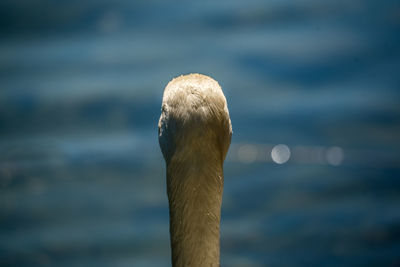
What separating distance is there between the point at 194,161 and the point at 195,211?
162 millimetres

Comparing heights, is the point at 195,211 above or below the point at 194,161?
below

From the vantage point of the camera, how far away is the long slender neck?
2240 millimetres

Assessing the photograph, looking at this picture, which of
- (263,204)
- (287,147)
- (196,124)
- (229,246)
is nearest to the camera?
(196,124)

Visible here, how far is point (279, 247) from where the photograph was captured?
16.8 ft

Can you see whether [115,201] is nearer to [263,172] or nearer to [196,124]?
[263,172]

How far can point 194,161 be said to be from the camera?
87.7 inches

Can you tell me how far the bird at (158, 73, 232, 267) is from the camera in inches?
86.2

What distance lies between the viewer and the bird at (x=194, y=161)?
7.18 ft

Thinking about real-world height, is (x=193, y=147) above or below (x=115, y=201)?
below

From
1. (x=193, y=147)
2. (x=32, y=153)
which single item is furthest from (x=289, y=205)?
(x=193, y=147)

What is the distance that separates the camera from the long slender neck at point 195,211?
224 centimetres

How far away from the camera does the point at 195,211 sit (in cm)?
226

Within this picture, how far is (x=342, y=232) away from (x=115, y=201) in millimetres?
1750

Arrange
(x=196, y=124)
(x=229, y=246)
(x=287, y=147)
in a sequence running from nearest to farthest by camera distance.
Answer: (x=196, y=124) < (x=229, y=246) < (x=287, y=147)
